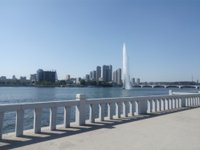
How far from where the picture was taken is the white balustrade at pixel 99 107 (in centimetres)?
708

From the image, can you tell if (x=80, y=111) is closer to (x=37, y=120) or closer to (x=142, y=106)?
(x=37, y=120)

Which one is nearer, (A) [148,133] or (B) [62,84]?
(A) [148,133]

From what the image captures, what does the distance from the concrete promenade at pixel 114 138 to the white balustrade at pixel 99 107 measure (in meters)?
0.35

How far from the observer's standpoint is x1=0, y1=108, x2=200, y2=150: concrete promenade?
6.05m

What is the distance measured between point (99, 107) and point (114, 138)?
308 centimetres

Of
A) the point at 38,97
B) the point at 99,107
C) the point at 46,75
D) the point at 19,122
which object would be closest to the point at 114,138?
the point at 19,122

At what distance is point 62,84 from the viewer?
175750 mm

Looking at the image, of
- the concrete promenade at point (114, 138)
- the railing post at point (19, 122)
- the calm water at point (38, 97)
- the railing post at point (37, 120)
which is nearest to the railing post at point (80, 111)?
the concrete promenade at point (114, 138)

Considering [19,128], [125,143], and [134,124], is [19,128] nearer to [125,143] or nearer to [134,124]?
[125,143]

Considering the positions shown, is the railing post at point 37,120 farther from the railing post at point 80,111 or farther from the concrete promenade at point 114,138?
the railing post at point 80,111

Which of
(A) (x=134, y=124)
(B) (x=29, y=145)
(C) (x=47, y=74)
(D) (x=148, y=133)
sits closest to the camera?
(B) (x=29, y=145)

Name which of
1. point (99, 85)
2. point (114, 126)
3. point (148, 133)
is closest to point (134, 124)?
point (114, 126)

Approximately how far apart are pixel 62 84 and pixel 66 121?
16917cm

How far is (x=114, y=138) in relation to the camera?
6.89m
